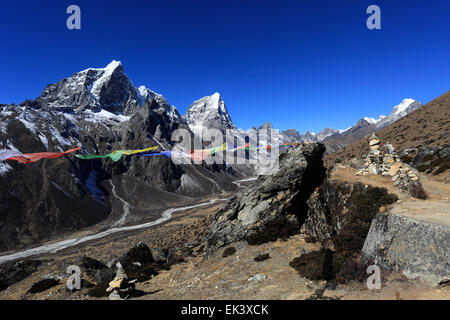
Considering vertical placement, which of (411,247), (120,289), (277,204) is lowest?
(120,289)

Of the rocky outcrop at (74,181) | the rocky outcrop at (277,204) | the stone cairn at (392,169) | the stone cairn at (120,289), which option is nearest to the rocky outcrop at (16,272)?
the stone cairn at (120,289)

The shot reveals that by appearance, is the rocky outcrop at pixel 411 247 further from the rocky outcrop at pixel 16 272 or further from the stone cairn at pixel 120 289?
the rocky outcrop at pixel 16 272

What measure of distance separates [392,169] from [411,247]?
28.9ft

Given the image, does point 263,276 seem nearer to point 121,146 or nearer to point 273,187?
point 273,187

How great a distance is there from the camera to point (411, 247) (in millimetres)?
9055

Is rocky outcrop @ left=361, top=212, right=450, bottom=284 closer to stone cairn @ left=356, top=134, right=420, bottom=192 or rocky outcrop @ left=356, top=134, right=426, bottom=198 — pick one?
rocky outcrop @ left=356, top=134, right=426, bottom=198

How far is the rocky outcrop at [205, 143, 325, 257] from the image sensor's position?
18.7m

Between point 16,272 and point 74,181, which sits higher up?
point 74,181

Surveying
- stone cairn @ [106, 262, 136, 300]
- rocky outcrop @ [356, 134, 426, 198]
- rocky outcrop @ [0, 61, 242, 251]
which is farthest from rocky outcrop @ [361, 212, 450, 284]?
rocky outcrop @ [0, 61, 242, 251]

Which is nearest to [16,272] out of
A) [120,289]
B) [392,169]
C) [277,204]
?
[120,289]

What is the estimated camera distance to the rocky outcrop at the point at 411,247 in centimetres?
818

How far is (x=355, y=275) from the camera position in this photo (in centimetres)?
960

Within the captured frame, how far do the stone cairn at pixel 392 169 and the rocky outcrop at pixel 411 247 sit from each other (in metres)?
4.52

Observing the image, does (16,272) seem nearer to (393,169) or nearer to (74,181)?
(393,169)
